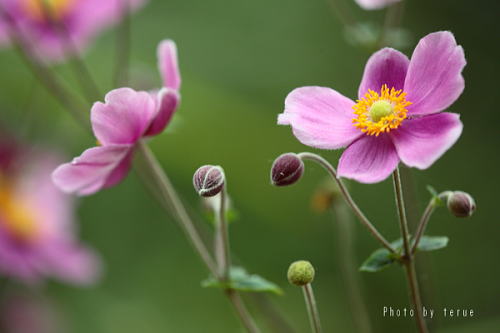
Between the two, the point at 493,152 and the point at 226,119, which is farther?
the point at 226,119

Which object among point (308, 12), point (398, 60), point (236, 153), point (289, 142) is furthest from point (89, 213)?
point (398, 60)

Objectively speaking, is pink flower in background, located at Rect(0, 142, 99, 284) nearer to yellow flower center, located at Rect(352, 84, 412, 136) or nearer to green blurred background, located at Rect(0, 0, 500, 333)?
green blurred background, located at Rect(0, 0, 500, 333)

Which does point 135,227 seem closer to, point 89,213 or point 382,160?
point 89,213

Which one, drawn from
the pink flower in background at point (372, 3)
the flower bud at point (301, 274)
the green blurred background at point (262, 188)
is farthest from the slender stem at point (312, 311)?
the green blurred background at point (262, 188)

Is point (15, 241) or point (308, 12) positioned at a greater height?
point (308, 12)

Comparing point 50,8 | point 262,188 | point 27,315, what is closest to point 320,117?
point 50,8
